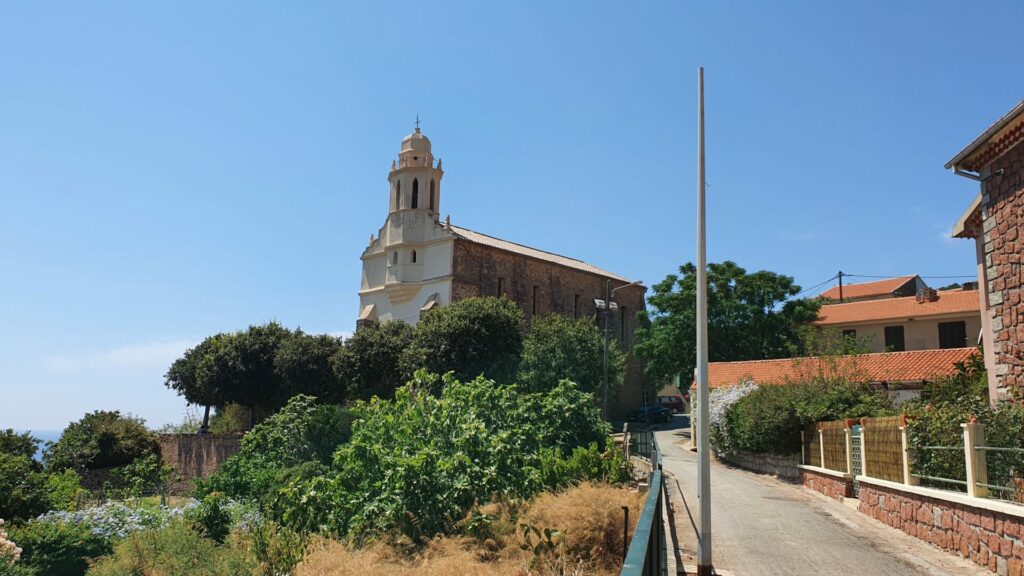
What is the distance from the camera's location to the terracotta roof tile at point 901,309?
125ft

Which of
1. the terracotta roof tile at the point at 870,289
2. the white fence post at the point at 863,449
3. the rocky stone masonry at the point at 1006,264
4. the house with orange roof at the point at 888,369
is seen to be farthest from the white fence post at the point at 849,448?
the terracotta roof tile at the point at 870,289

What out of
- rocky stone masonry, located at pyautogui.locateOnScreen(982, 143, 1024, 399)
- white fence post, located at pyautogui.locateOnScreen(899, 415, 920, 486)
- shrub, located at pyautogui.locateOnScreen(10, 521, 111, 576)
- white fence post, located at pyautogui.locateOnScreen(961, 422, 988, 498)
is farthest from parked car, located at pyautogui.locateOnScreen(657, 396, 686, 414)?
white fence post, located at pyautogui.locateOnScreen(961, 422, 988, 498)

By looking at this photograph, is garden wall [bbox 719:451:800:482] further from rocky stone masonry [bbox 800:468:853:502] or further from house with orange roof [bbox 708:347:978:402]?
house with orange roof [bbox 708:347:978:402]

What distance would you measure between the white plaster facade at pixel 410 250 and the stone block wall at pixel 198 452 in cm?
1298

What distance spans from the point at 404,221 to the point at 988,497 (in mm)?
41651

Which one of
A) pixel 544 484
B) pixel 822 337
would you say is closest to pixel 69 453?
pixel 544 484

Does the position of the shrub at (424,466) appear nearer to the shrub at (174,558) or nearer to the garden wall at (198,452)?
the shrub at (174,558)

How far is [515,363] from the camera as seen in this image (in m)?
37.4

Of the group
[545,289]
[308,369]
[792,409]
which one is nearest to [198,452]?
[308,369]

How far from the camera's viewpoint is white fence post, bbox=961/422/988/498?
858 centimetres

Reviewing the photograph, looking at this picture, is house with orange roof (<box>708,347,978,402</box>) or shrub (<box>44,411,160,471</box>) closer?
house with orange roof (<box>708,347,978,402</box>)

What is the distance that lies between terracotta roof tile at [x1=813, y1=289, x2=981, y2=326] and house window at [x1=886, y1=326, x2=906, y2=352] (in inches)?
26.5

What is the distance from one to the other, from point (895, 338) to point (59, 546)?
4043cm

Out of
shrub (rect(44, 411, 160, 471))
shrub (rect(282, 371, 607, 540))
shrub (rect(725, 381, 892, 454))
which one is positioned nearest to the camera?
shrub (rect(282, 371, 607, 540))
